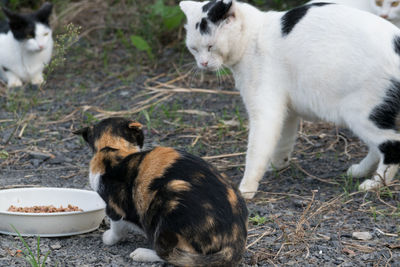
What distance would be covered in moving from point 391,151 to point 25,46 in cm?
483

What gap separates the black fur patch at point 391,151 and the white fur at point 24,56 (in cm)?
457

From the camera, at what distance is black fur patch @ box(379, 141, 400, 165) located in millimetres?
3848

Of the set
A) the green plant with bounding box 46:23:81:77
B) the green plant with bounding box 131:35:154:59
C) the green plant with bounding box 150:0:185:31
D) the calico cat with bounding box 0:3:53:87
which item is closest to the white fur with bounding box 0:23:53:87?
the calico cat with bounding box 0:3:53:87

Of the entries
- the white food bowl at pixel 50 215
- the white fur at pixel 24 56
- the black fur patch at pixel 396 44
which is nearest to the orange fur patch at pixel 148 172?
the white food bowl at pixel 50 215

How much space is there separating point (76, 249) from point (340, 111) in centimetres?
196

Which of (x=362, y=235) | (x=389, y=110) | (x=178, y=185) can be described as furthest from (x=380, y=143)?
(x=178, y=185)

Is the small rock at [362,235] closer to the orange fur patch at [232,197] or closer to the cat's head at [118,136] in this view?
the orange fur patch at [232,197]

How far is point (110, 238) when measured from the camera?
10.5ft

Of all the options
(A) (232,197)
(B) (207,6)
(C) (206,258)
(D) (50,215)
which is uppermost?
(B) (207,6)

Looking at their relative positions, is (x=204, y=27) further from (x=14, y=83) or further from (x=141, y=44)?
(x=14, y=83)

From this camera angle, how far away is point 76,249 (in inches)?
125

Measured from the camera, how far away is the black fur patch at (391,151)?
3848mm

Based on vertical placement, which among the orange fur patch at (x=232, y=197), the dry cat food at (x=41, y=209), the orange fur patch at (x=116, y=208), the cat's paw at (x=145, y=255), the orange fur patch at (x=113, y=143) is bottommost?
the dry cat food at (x=41, y=209)

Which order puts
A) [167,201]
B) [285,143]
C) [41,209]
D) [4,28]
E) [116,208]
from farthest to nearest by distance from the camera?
[4,28], [285,143], [41,209], [116,208], [167,201]
